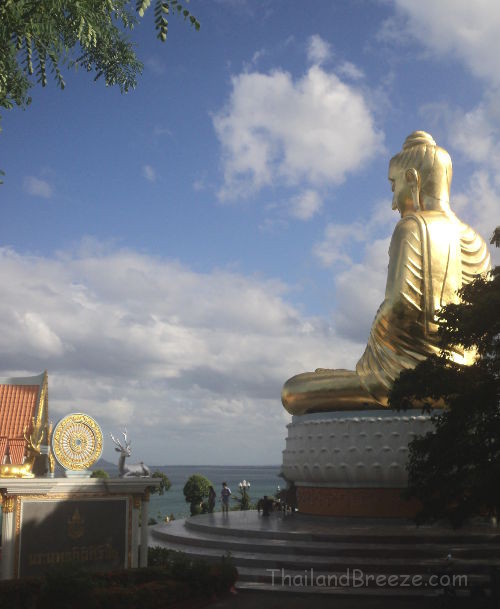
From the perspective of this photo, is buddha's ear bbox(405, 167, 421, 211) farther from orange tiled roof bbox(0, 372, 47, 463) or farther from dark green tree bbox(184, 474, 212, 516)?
dark green tree bbox(184, 474, 212, 516)

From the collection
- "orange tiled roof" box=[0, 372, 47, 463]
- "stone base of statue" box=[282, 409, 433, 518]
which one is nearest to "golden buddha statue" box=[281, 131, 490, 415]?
"stone base of statue" box=[282, 409, 433, 518]

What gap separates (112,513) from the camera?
9.09 metres

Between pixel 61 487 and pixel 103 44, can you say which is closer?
pixel 103 44

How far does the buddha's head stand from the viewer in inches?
637

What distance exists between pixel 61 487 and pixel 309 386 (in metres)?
7.96

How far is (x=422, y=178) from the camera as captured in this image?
1627 centimetres

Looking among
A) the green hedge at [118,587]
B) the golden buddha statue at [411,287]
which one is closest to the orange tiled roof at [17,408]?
the golden buddha statue at [411,287]

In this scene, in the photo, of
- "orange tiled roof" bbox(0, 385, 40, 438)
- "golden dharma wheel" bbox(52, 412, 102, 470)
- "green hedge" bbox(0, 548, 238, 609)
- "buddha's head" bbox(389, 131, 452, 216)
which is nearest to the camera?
"green hedge" bbox(0, 548, 238, 609)

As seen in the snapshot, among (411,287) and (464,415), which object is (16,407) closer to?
(411,287)

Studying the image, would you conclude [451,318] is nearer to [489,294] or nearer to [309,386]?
[489,294]

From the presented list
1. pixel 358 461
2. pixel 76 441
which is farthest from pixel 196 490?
pixel 76 441

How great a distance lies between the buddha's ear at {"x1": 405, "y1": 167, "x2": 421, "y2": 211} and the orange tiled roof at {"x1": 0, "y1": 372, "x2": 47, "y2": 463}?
11041mm

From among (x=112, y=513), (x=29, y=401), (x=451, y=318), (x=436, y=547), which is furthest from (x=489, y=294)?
(x=29, y=401)

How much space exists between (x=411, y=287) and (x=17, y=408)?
11.0 meters
